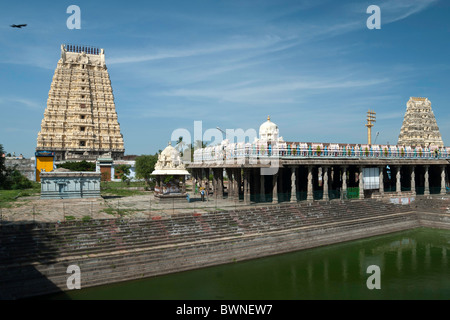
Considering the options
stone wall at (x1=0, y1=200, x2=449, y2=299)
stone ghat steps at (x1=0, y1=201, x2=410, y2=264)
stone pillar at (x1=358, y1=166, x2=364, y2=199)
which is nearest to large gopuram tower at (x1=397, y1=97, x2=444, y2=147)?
stone pillar at (x1=358, y1=166, x2=364, y2=199)

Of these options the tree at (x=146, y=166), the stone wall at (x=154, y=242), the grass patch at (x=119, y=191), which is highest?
the tree at (x=146, y=166)

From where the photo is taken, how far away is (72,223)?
63.5 ft

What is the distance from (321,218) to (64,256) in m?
18.9

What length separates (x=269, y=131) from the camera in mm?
37375

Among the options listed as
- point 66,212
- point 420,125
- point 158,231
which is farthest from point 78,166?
point 420,125

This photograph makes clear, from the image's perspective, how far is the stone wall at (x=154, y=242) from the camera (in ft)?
53.2

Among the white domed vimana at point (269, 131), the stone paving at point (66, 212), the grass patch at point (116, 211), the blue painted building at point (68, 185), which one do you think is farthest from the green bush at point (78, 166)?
the grass patch at point (116, 211)

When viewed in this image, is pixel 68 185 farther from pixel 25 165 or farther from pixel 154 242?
pixel 25 165

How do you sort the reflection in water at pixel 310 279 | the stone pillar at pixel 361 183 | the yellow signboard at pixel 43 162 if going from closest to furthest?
the reflection in water at pixel 310 279, the stone pillar at pixel 361 183, the yellow signboard at pixel 43 162

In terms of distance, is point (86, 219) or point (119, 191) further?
point (119, 191)

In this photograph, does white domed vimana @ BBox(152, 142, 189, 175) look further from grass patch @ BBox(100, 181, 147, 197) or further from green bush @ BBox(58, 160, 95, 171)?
green bush @ BBox(58, 160, 95, 171)

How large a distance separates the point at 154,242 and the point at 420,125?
252ft

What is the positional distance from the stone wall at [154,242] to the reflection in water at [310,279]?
69 cm

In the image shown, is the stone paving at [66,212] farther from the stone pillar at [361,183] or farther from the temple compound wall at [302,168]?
the stone pillar at [361,183]
